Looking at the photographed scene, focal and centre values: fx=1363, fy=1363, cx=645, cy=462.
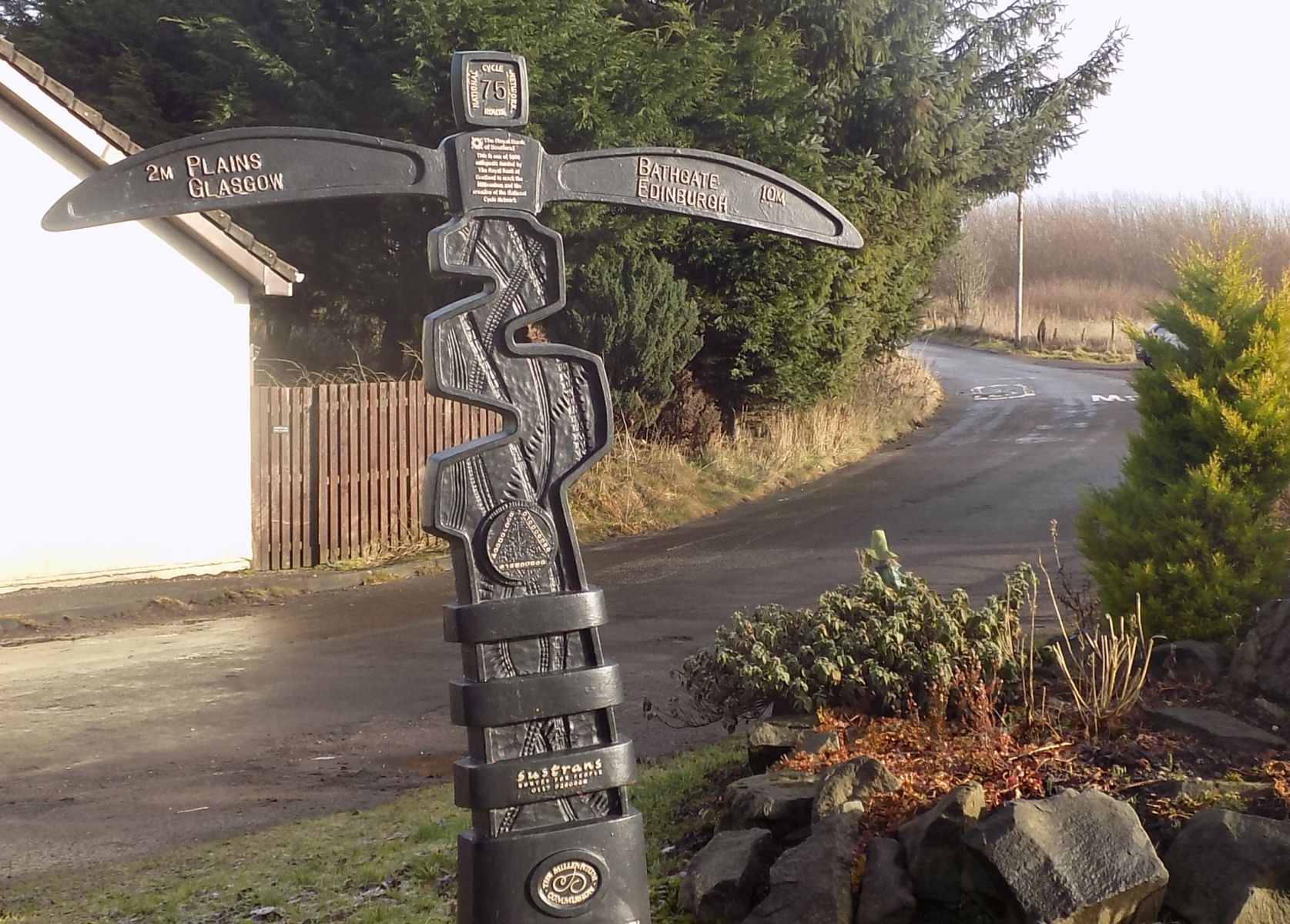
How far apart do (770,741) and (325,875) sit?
5.94 ft

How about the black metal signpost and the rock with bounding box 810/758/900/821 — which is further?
the rock with bounding box 810/758/900/821

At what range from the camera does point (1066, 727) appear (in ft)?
17.4

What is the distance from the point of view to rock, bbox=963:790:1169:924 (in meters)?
3.92

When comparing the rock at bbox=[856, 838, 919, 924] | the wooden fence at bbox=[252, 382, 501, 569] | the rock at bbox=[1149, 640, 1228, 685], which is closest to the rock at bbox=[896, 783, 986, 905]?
the rock at bbox=[856, 838, 919, 924]

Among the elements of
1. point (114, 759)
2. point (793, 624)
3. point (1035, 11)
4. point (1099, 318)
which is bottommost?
point (114, 759)

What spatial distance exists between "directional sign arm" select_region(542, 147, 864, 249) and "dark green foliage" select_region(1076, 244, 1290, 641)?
297 centimetres

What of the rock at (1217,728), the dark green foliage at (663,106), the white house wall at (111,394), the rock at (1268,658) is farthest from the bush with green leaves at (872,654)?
the dark green foliage at (663,106)

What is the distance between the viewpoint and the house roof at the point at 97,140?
38.2 feet

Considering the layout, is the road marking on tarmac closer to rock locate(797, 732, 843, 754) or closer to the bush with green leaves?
the bush with green leaves

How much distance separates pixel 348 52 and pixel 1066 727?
44.2ft

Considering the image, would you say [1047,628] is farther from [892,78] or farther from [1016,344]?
[1016,344]

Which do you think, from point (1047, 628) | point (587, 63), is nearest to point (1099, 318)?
point (587, 63)

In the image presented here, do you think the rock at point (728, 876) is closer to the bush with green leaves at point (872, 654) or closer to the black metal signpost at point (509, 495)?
the black metal signpost at point (509, 495)

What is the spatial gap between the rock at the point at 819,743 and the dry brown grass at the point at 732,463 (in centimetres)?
1036
